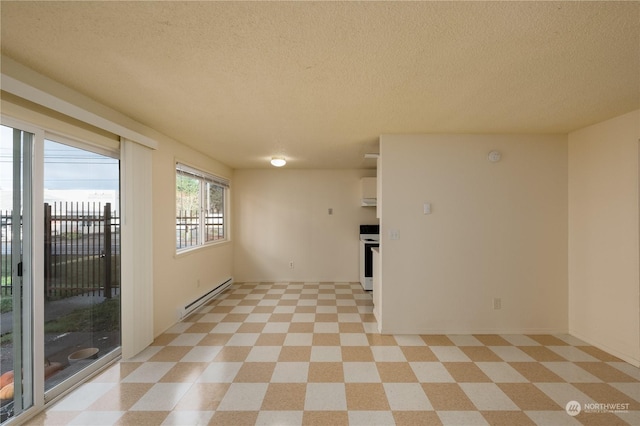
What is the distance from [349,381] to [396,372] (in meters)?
0.46

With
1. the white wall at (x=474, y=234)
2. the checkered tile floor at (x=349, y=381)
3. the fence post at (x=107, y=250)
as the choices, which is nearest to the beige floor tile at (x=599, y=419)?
the checkered tile floor at (x=349, y=381)

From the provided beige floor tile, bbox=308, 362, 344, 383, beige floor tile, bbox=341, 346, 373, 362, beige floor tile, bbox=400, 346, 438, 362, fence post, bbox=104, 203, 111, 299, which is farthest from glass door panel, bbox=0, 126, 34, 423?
beige floor tile, bbox=400, 346, 438, 362

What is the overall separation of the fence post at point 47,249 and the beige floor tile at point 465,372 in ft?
11.2

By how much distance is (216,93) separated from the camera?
2195 millimetres

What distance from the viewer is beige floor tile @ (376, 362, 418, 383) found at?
2.37m

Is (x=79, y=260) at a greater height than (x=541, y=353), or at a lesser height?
greater

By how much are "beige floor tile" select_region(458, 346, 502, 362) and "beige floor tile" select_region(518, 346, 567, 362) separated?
0.36m

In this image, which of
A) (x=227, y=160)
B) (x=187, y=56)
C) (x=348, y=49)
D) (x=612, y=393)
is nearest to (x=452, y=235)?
(x=612, y=393)

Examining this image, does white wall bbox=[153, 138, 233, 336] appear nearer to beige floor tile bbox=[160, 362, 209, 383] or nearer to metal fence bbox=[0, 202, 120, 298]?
metal fence bbox=[0, 202, 120, 298]

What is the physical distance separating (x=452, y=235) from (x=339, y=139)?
6.10 ft

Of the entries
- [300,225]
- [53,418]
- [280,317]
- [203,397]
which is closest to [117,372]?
[53,418]

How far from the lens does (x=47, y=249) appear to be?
2.14 meters

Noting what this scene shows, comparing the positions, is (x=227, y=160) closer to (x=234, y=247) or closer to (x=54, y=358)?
(x=234, y=247)

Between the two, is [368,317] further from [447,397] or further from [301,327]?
[447,397]
